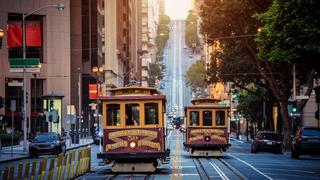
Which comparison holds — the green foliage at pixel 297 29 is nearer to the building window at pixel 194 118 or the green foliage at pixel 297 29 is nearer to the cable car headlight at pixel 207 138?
the cable car headlight at pixel 207 138

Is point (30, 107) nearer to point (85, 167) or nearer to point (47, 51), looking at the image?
point (47, 51)

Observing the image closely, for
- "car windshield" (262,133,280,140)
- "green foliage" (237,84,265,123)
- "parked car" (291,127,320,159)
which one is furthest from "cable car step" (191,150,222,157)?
"green foliage" (237,84,265,123)

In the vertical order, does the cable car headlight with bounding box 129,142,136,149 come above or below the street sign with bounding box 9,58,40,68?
below

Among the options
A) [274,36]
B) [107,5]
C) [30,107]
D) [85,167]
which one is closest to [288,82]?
[274,36]

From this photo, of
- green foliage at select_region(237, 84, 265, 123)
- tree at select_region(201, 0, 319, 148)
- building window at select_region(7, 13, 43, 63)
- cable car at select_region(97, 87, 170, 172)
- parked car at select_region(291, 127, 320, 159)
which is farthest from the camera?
green foliage at select_region(237, 84, 265, 123)

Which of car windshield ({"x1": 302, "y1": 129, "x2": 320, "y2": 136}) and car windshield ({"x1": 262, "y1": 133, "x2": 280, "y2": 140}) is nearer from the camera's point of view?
car windshield ({"x1": 302, "y1": 129, "x2": 320, "y2": 136})

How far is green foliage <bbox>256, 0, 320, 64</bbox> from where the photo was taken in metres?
31.8

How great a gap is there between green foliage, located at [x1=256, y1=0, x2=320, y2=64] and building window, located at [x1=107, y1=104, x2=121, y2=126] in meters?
8.66

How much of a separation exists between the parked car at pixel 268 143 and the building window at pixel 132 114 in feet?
90.6

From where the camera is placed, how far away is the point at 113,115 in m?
29.2

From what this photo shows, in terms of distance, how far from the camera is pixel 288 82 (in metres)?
60.0

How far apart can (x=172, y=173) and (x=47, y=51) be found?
229 feet

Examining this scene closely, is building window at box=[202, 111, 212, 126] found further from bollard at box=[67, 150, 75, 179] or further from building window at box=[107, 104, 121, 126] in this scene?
bollard at box=[67, 150, 75, 179]

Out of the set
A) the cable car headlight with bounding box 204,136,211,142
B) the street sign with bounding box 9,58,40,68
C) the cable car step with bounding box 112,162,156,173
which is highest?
the street sign with bounding box 9,58,40,68
